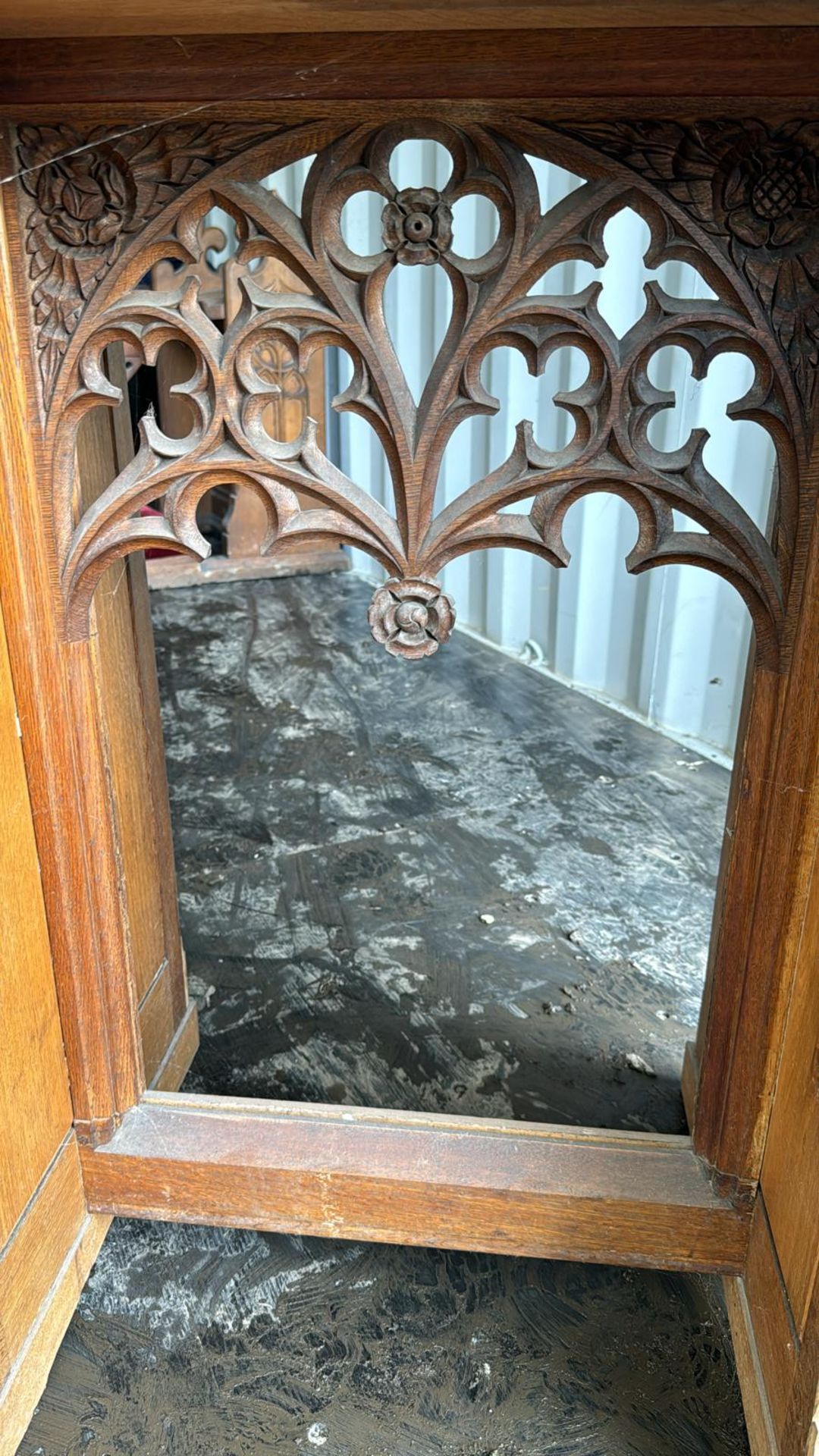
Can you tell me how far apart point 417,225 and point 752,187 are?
0.33 meters

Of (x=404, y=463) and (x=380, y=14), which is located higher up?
(x=380, y=14)

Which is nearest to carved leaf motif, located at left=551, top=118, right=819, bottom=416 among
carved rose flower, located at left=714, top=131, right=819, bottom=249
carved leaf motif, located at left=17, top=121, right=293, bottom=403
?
carved rose flower, located at left=714, top=131, right=819, bottom=249

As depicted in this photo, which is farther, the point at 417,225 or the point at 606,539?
the point at 606,539

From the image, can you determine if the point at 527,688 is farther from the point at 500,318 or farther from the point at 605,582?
the point at 500,318

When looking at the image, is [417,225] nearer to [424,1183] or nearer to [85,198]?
[85,198]

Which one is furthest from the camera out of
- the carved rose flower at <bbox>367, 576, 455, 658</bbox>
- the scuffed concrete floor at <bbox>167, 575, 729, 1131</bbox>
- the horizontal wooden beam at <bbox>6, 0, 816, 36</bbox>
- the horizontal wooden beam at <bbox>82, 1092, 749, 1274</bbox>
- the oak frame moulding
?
the scuffed concrete floor at <bbox>167, 575, 729, 1131</bbox>

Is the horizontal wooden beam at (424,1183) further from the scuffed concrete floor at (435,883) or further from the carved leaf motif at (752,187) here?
the carved leaf motif at (752,187)

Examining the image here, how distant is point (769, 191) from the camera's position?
1082 mm

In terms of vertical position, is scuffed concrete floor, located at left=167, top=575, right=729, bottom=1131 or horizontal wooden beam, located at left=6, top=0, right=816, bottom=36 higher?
horizontal wooden beam, located at left=6, top=0, right=816, bottom=36

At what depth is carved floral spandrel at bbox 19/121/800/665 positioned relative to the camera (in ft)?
3.72

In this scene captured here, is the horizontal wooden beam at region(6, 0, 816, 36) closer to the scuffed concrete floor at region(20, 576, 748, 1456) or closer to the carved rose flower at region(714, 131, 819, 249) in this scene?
the carved rose flower at region(714, 131, 819, 249)

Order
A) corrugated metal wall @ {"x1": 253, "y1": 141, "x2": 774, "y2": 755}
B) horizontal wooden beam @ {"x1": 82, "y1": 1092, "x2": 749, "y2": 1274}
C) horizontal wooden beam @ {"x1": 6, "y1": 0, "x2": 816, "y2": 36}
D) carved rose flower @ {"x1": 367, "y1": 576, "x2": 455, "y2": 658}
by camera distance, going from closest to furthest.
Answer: horizontal wooden beam @ {"x1": 6, "y1": 0, "x2": 816, "y2": 36} < carved rose flower @ {"x1": 367, "y1": 576, "x2": 455, "y2": 658} < horizontal wooden beam @ {"x1": 82, "y1": 1092, "x2": 749, "y2": 1274} < corrugated metal wall @ {"x1": 253, "y1": 141, "x2": 774, "y2": 755}

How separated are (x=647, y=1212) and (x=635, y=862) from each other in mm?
1196

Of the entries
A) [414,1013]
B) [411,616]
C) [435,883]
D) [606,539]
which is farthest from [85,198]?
[606,539]
